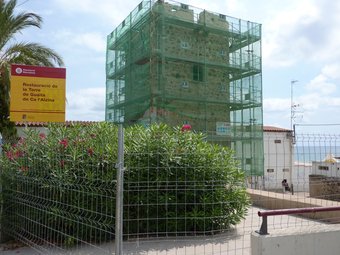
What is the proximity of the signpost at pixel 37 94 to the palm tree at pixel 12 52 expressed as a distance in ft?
24.9

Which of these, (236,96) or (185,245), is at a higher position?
(236,96)

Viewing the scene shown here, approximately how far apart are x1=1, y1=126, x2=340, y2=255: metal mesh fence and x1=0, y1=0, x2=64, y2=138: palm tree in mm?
9961

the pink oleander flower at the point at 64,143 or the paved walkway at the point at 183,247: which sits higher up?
the pink oleander flower at the point at 64,143

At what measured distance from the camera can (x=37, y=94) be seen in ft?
28.9

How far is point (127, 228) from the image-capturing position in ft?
21.0

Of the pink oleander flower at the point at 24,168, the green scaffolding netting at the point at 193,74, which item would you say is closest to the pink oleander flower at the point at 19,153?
the pink oleander flower at the point at 24,168

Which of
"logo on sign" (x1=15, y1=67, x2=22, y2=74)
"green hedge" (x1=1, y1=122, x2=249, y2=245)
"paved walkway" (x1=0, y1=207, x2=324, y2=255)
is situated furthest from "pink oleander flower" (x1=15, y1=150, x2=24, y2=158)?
"logo on sign" (x1=15, y1=67, x2=22, y2=74)

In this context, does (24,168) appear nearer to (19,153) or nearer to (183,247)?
Result: (19,153)

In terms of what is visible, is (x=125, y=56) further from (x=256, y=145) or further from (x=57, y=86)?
(x=57, y=86)

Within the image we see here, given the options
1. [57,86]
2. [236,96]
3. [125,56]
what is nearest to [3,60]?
[57,86]

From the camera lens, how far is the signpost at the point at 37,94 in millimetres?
8523

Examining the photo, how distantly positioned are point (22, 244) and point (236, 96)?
21857 millimetres

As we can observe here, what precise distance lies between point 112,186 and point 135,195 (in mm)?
530

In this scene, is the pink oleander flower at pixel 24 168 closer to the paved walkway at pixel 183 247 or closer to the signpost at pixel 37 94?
the paved walkway at pixel 183 247
